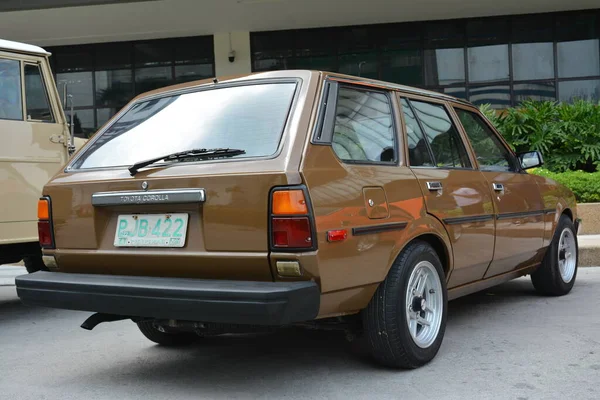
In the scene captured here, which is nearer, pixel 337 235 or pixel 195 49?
pixel 337 235

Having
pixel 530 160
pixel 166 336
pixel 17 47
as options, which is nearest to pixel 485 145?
pixel 530 160

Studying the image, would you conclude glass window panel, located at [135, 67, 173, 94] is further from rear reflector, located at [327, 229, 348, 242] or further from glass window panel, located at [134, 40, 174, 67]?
rear reflector, located at [327, 229, 348, 242]

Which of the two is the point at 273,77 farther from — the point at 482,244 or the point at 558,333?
the point at 558,333

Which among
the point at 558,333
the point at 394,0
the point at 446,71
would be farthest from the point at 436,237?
the point at 446,71

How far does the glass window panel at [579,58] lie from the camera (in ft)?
57.4

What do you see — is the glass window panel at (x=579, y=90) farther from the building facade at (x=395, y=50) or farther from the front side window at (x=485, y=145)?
the front side window at (x=485, y=145)

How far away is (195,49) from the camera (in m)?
18.5

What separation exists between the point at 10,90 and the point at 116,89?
42.6ft

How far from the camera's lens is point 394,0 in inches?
630

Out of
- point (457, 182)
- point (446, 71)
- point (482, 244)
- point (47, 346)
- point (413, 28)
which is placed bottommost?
point (47, 346)

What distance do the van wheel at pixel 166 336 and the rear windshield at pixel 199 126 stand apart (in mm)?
1243

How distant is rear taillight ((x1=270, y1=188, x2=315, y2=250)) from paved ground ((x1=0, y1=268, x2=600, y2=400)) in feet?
2.85

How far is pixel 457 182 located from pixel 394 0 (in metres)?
12.2

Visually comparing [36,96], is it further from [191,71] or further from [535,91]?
[535,91]
